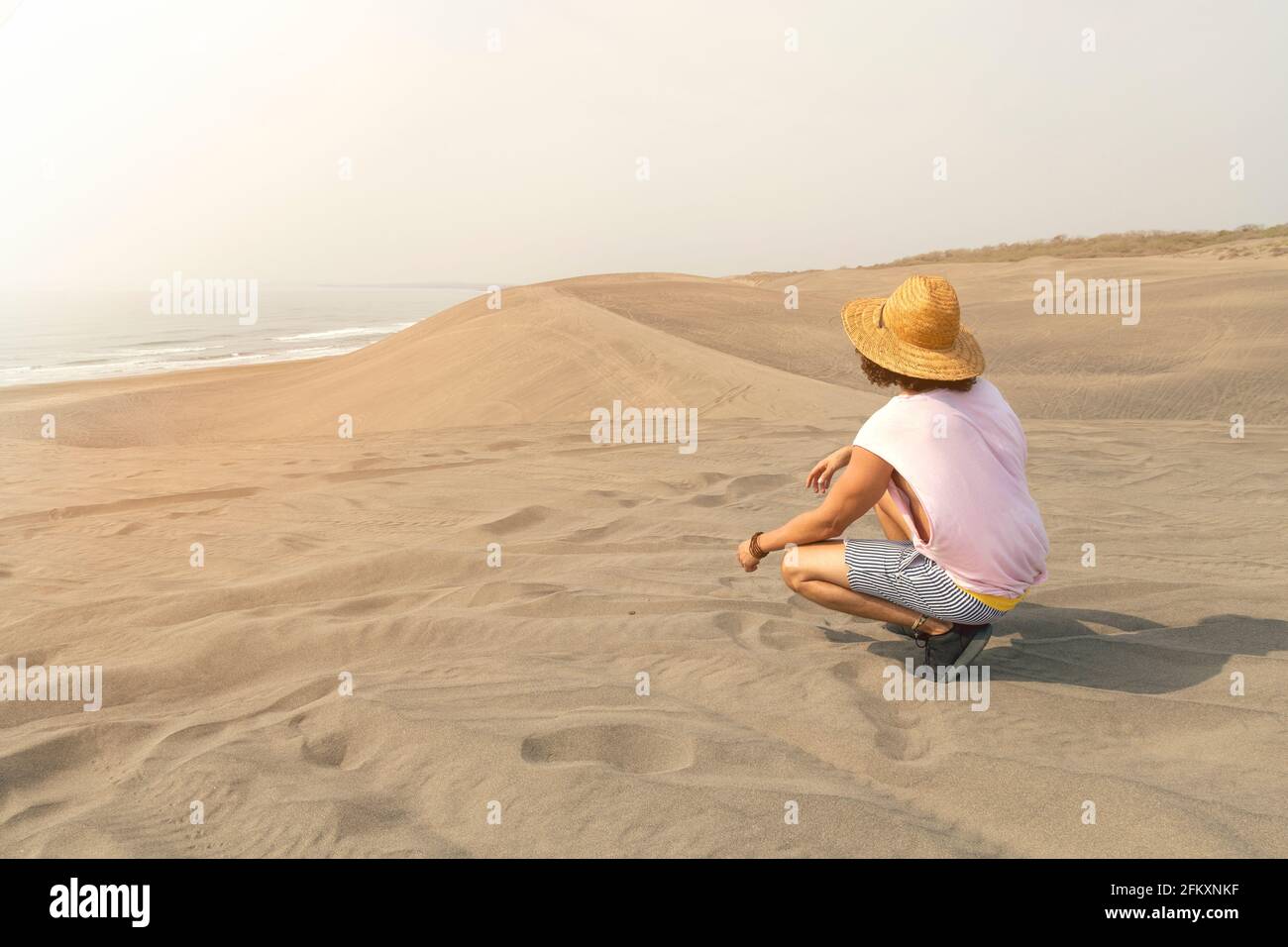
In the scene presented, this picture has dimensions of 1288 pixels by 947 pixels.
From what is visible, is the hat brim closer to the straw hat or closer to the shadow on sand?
the straw hat

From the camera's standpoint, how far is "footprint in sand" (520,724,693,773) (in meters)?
2.98

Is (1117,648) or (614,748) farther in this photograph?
(1117,648)

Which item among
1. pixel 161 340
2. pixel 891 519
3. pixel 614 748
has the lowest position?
pixel 614 748

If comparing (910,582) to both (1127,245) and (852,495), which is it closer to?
(852,495)

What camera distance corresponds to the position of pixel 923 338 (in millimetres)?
3449

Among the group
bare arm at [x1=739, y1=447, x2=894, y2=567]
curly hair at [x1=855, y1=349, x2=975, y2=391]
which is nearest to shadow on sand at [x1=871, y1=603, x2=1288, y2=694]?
bare arm at [x1=739, y1=447, x2=894, y2=567]

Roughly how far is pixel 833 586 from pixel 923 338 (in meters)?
0.92

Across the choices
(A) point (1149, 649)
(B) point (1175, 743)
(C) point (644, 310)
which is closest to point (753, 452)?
(A) point (1149, 649)

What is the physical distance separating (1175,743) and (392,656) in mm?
2614

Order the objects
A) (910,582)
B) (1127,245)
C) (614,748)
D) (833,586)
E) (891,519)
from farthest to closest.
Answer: (1127,245)
(891,519)
(833,586)
(910,582)
(614,748)

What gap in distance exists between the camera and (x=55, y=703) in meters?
3.56

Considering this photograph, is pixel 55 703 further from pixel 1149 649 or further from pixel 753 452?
pixel 753 452

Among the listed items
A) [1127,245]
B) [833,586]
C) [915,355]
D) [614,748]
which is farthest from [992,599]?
[1127,245]

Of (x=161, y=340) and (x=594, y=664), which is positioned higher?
(x=161, y=340)
